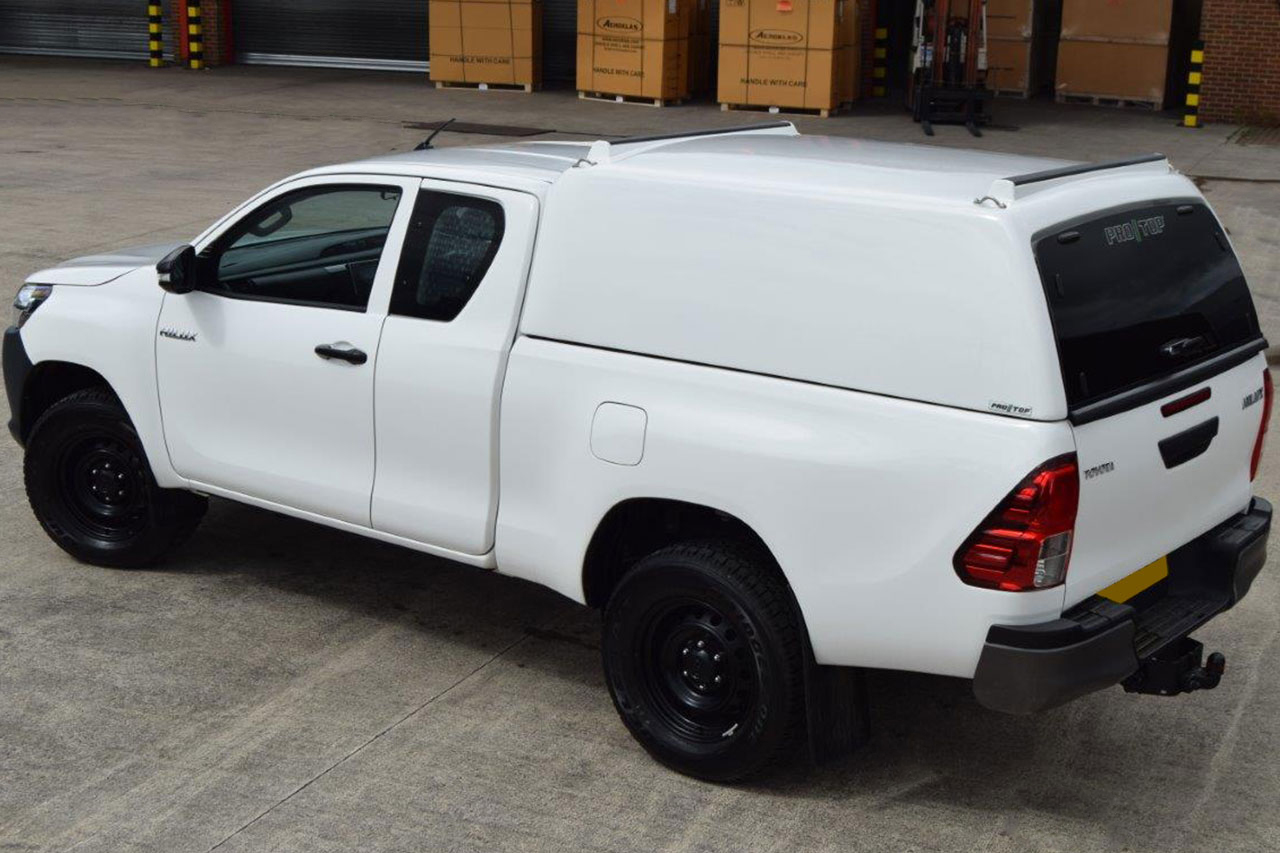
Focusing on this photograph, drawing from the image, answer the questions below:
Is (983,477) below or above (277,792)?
above

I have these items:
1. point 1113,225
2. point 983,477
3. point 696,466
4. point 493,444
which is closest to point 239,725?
point 493,444

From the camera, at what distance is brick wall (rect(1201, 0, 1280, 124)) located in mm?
23328

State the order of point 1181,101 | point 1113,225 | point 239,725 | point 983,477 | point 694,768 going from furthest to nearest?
point 1181,101 → point 239,725 → point 694,768 → point 1113,225 → point 983,477

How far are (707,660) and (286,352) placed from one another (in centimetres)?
201

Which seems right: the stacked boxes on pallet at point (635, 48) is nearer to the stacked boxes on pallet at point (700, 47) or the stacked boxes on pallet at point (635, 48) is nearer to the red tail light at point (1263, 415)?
the stacked boxes on pallet at point (700, 47)

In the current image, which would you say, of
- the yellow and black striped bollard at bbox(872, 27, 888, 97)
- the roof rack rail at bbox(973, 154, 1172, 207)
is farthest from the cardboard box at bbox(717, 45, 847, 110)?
the roof rack rail at bbox(973, 154, 1172, 207)

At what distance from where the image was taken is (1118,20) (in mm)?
24031

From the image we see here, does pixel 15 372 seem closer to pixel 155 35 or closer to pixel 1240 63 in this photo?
pixel 1240 63

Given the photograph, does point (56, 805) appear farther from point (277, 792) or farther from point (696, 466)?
point (696, 466)

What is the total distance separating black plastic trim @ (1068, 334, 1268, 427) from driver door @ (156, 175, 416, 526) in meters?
2.50

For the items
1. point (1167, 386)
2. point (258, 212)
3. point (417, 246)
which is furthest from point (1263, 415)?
point (258, 212)

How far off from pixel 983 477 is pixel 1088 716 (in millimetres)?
1655

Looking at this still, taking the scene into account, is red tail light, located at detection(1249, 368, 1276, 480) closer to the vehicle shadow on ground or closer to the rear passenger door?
the vehicle shadow on ground

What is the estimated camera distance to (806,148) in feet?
17.7
